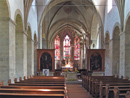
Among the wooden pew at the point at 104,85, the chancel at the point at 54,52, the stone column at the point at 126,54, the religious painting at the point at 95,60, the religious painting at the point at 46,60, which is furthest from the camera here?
the religious painting at the point at 46,60

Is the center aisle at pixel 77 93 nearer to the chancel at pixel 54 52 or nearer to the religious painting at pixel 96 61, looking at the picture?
the chancel at pixel 54 52

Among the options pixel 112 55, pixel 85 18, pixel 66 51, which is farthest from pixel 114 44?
pixel 66 51

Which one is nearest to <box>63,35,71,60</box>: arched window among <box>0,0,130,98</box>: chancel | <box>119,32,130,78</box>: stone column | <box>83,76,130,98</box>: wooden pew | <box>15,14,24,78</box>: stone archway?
<box>0,0,130,98</box>: chancel

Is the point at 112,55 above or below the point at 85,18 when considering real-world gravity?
below

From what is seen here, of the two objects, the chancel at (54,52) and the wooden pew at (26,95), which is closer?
the wooden pew at (26,95)

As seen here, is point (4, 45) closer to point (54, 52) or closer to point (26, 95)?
point (26, 95)

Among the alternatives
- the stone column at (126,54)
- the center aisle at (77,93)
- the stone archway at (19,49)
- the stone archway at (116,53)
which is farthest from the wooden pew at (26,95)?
the stone archway at (116,53)

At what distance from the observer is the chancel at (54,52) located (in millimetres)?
6836

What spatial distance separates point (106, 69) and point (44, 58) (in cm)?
698

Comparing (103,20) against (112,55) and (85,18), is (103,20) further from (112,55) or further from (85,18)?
(85,18)

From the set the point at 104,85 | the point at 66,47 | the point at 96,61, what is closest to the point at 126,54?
the point at 104,85

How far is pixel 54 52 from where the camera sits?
19516 millimetres

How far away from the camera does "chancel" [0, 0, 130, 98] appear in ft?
22.4

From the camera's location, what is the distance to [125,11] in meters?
13.1
